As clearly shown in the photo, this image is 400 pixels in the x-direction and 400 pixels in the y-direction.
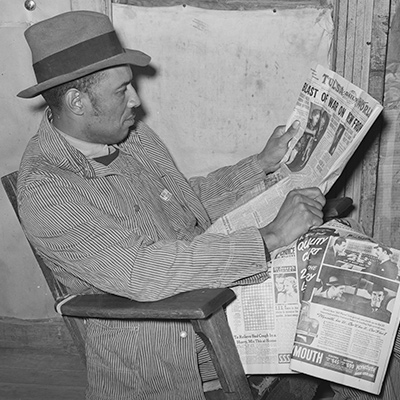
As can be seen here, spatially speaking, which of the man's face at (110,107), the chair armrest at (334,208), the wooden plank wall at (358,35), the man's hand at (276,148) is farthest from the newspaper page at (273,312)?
the wooden plank wall at (358,35)

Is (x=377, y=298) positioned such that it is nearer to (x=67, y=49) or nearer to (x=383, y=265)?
(x=383, y=265)

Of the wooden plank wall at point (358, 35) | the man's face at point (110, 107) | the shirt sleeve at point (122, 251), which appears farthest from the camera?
the wooden plank wall at point (358, 35)

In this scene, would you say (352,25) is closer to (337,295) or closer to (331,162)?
(331,162)

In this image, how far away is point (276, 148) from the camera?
2.18 metres

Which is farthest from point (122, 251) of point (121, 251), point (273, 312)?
point (273, 312)

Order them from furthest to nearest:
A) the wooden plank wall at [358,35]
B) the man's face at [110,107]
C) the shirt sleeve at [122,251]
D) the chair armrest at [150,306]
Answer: the wooden plank wall at [358,35]
the man's face at [110,107]
the shirt sleeve at [122,251]
the chair armrest at [150,306]

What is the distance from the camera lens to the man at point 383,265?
167 cm

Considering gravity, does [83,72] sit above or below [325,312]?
above

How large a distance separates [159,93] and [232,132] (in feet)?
0.97

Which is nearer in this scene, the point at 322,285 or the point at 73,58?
the point at 322,285

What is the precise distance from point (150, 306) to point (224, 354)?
0.20 m

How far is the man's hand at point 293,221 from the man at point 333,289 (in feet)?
0.58

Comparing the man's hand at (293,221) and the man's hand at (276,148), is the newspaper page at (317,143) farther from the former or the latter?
the man's hand at (293,221)

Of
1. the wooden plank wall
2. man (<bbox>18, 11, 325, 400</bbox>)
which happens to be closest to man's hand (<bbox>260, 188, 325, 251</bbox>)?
man (<bbox>18, 11, 325, 400</bbox>)
